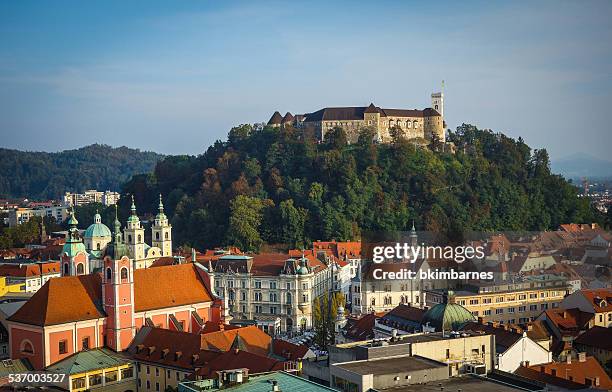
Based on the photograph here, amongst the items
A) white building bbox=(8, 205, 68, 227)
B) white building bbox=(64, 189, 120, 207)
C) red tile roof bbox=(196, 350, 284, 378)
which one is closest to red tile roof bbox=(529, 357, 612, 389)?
red tile roof bbox=(196, 350, 284, 378)

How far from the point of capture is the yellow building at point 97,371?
125 feet

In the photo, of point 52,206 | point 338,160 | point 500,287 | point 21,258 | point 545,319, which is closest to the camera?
point 545,319

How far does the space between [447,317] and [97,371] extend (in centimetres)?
1601

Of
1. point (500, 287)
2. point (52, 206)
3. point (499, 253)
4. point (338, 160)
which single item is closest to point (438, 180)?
point (338, 160)

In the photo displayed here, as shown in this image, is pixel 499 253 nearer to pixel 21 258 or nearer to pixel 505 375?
pixel 505 375

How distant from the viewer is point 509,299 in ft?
171

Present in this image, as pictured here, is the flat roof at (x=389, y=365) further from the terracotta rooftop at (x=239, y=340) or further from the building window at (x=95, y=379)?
the building window at (x=95, y=379)

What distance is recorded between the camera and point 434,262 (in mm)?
61469

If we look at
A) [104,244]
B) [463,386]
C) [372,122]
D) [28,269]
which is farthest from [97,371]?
[372,122]

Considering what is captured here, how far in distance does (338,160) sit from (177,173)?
23.7 m

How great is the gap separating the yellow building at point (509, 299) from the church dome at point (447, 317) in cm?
1101

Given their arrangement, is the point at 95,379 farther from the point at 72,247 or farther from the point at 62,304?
the point at 72,247

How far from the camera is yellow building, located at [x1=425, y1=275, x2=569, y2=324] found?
167 feet
